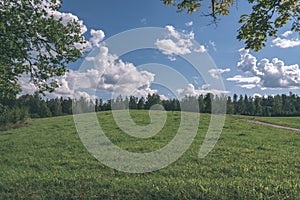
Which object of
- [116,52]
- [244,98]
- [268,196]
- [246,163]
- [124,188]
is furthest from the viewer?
[244,98]

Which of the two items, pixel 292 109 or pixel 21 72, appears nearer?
→ pixel 21 72

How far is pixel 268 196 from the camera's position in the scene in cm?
658

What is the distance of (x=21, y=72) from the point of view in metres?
14.8

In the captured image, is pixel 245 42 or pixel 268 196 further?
pixel 245 42

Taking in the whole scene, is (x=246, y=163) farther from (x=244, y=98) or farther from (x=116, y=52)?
(x=244, y=98)

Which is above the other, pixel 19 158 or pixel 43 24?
pixel 43 24

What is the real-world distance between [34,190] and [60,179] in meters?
0.94

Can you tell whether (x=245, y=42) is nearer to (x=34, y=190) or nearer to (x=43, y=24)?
(x=34, y=190)

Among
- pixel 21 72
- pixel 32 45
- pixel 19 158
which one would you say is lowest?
pixel 19 158

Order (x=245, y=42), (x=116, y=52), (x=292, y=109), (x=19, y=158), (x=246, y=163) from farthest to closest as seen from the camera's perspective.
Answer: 1. (x=292, y=109)
2. (x=19, y=158)
3. (x=246, y=163)
4. (x=116, y=52)
5. (x=245, y=42)

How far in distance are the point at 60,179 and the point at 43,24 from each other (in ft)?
28.8

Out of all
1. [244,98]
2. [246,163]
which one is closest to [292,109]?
[244,98]

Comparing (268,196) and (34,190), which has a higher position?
(268,196)

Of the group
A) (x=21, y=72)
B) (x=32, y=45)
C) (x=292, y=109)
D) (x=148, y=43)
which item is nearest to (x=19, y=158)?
(x=21, y=72)
